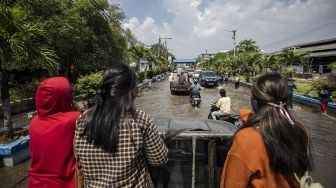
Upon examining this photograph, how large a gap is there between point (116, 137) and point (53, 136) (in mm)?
553

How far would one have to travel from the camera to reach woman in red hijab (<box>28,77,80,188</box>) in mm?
2318

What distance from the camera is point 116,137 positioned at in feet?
6.84

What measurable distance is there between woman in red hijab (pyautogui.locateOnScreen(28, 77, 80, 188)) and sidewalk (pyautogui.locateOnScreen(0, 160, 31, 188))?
4171mm

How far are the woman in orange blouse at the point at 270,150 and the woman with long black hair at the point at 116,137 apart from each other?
583 millimetres

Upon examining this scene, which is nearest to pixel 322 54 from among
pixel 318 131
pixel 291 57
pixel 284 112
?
pixel 291 57

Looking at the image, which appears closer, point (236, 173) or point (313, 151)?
point (236, 173)

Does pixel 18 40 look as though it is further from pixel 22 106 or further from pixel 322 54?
pixel 322 54

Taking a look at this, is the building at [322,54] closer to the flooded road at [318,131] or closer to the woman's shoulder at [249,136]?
the flooded road at [318,131]

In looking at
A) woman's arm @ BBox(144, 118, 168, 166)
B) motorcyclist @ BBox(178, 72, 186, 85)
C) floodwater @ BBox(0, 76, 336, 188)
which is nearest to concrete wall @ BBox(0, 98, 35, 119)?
floodwater @ BBox(0, 76, 336, 188)

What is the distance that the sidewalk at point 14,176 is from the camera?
6.02 meters

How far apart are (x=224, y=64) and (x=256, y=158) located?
57423mm

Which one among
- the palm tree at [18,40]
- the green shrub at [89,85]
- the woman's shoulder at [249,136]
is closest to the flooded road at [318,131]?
the woman's shoulder at [249,136]

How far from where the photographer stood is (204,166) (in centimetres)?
303

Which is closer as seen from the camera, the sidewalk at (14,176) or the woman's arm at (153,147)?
the woman's arm at (153,147)
